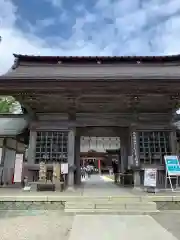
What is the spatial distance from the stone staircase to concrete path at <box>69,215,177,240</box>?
0.43 meters

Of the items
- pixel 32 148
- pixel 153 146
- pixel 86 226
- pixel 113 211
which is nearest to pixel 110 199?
pixel 113 211

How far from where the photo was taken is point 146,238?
12.7 ft

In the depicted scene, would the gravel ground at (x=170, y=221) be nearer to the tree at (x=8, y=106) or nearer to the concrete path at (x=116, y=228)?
the concrete path at (x=116, y=228)

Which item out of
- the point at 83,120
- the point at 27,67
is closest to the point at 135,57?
the point at 83,120

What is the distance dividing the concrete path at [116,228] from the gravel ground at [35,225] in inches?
9.2

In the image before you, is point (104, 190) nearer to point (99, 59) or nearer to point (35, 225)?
point (35, 225)

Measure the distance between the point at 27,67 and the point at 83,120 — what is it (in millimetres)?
3540

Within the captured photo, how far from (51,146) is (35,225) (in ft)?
15.9

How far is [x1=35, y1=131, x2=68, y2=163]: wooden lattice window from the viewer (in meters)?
9.30

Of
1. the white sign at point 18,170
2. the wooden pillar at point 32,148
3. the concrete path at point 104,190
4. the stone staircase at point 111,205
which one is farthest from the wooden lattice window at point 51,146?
the stone staircase at point 111,205

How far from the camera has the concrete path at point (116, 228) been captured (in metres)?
3.99

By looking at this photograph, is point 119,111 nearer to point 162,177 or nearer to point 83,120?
point 83,120

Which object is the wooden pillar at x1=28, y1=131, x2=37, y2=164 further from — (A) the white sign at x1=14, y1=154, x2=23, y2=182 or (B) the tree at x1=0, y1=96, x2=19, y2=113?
(B) the tree at x1=0, y1=96, x2=19, y2=113

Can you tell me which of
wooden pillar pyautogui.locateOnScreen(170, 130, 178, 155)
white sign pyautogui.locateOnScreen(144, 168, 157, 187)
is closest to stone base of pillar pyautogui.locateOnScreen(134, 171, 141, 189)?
white sign pyautogui.locateOnScreen(144, 168, 157, 187)
